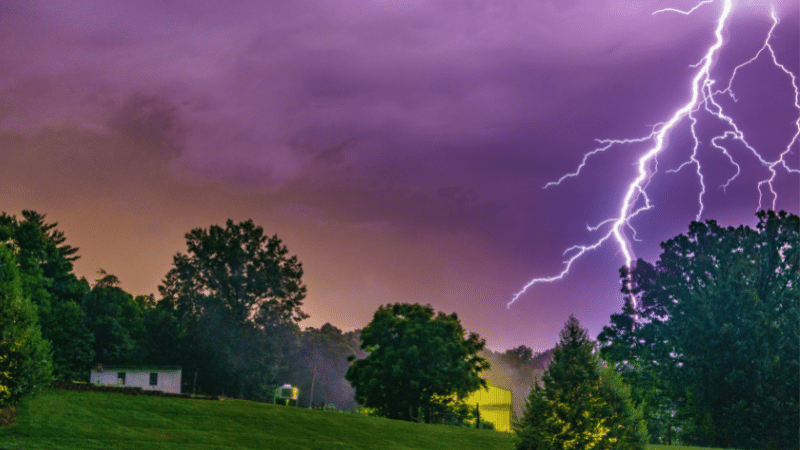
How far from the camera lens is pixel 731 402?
142 feet

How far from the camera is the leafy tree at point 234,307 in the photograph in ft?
214

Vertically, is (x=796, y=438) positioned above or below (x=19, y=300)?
below

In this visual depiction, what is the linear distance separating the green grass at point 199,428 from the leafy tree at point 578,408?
246 inches

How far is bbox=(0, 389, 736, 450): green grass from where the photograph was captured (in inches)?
910

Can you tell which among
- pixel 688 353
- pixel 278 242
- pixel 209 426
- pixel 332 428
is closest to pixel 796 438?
pixel 688 353

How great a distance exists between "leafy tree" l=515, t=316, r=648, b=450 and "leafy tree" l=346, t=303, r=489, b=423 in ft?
95.2

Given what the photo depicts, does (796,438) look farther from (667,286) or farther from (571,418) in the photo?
(571,418)

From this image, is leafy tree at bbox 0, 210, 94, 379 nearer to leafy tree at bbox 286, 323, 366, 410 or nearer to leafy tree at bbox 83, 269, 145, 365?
leafy tree at bbox 83, 269, 145, 365

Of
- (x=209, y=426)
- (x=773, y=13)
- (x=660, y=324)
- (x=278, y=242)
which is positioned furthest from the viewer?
(x=278, y=242)

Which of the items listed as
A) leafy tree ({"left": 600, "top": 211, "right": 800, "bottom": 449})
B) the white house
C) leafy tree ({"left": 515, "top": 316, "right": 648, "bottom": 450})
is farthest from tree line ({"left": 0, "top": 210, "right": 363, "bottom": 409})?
leafy tree ({"left": 515, "top": 316, "right": 648, "bottom": 450})

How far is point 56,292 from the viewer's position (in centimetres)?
6038

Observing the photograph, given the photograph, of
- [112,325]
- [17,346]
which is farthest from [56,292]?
[17,346]

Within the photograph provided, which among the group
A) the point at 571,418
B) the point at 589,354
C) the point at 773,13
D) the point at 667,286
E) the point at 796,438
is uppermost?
the point at 773,13

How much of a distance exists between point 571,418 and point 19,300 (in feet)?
70.1
